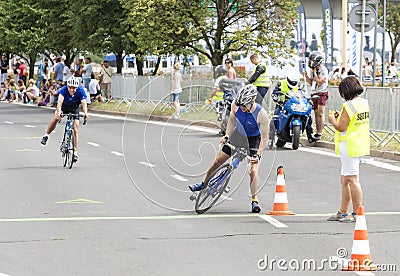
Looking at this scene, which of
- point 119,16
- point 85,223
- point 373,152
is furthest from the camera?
point 119,16

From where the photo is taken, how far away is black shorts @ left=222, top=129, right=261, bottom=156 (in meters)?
12.4

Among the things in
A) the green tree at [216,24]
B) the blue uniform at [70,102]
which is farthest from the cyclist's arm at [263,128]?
the green tree at [216,24]

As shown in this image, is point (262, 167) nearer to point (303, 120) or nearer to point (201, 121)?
point (201, 121)

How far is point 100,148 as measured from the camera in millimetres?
21906

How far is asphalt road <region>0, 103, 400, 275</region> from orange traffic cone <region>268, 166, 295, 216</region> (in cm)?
20

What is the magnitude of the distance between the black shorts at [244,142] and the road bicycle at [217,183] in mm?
54

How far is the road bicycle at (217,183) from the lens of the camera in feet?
40.2

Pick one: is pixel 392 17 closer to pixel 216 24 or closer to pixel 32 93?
→ pixel 32 93

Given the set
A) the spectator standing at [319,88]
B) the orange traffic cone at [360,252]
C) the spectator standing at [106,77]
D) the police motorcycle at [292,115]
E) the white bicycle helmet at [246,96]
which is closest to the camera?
the orange traffic cone at [360,252]

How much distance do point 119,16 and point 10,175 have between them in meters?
23.9

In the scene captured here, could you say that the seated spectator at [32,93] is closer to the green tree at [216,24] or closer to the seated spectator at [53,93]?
the seated spectator at [53,93]

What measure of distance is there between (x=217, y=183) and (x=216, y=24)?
23.4 meters

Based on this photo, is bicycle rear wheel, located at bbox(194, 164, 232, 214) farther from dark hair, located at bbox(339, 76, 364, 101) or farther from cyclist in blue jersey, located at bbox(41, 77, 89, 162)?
cyclist in blue jersey, located at bbox(41, 77, 89, 162)

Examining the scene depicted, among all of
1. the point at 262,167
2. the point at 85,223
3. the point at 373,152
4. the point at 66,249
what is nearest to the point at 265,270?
the point at 66,249
